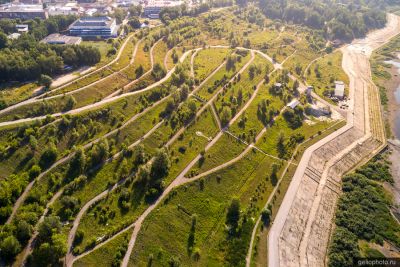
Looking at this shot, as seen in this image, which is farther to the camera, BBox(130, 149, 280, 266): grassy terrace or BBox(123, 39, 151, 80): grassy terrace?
BBox(123, 39, 151, 80): grassy terrace

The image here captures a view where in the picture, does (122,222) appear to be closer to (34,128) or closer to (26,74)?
(34,128)

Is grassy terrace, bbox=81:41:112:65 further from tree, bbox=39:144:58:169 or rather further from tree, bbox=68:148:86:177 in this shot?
tree, bbox=68:148:86:177

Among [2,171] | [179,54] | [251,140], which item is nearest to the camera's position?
[2,171]

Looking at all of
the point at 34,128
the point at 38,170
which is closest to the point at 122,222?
the point at 38,170

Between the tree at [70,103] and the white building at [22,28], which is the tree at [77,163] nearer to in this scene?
the tree at [70,103]

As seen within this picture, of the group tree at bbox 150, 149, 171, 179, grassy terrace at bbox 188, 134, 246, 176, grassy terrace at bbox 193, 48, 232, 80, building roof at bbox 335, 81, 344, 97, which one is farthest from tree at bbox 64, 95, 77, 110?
building roof at bbox 335, 81, 344, 97

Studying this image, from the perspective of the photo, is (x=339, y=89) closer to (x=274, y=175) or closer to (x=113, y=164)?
(x=274, y=175)

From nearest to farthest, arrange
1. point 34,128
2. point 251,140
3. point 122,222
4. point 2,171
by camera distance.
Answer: point 122,222 → point 2,171 → point 34,128 → point 251,140
